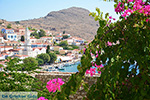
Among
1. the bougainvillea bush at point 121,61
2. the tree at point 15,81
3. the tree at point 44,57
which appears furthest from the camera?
the tree at point 44,57

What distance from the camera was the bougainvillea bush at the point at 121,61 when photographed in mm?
835

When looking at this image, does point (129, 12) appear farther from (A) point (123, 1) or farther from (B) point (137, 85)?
(B) point (137, 85)

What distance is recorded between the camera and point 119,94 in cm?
92

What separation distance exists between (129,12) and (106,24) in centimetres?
13

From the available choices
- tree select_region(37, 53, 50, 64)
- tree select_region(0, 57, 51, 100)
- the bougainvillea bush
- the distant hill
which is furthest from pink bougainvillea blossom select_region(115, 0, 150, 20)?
the distant hill

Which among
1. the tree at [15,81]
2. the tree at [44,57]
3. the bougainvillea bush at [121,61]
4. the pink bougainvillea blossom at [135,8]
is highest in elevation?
the pink bougainvillea blossom at [135,8]

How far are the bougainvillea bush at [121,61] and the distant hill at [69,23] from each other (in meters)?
67.7

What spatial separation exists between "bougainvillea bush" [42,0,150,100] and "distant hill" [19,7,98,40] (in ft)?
222

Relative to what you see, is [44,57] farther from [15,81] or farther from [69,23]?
[69,23]

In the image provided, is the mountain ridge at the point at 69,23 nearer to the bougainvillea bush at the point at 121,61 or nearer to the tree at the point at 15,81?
the tree at the point at 15,81

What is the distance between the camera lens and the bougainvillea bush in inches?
32.9

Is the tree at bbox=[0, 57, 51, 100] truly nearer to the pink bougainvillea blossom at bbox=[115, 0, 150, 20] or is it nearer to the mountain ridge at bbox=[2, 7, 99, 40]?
the pink bougainvillea blossom at bbox=[115, 0, 150, 20]

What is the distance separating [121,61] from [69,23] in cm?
8126

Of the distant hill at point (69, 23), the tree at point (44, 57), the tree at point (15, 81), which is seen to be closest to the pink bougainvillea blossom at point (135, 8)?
the tree at point (15, 81)
